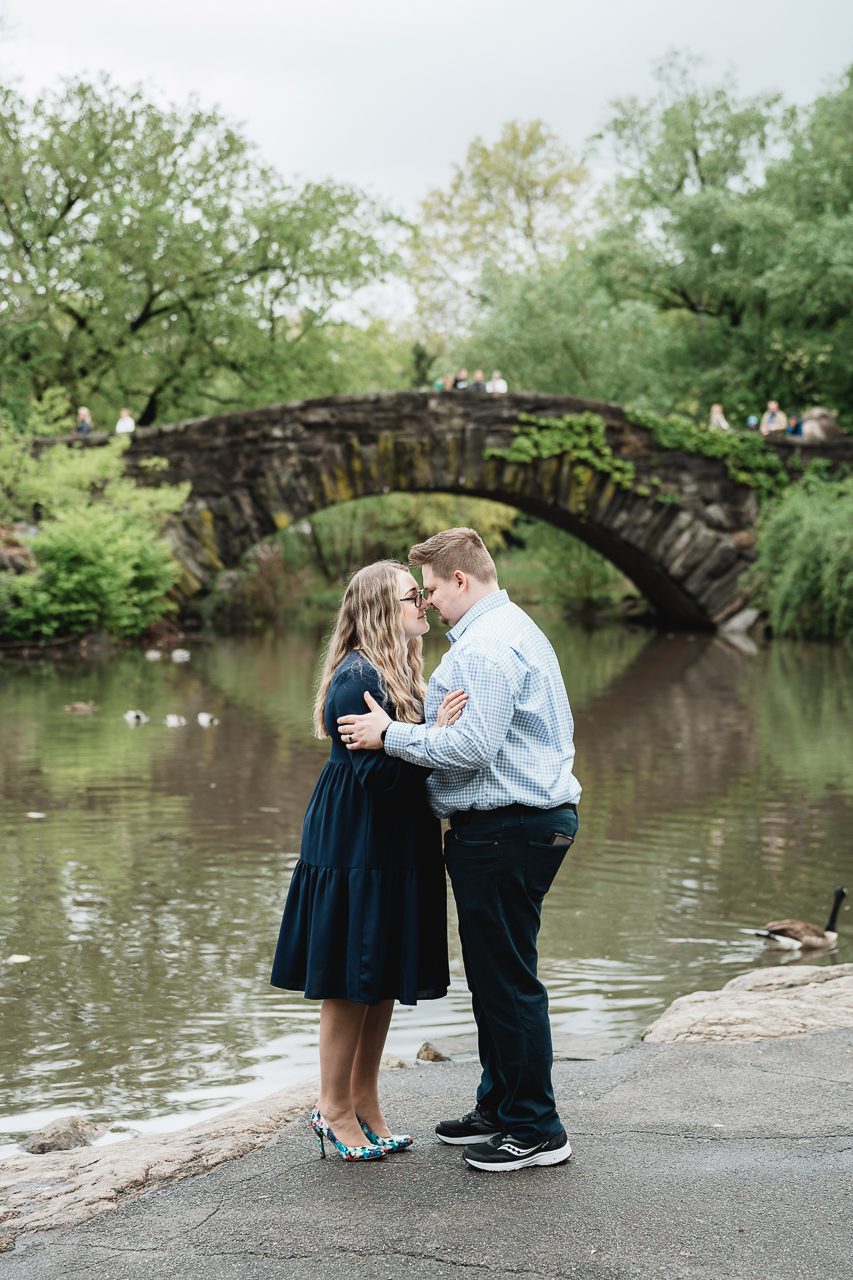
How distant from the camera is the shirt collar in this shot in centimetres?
400

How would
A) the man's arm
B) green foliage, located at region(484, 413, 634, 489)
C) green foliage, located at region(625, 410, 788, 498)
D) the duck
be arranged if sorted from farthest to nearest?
green foliage, located at region(625, 410, 788, 498) < green foliage, located at region(484, 413, 634, 489) < the duck < the man's arm

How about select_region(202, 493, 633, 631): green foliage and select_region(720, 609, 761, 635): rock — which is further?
select_region(202, 493, 633, 631): green foliage

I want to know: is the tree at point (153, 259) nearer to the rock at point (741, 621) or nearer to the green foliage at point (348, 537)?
the green foliage at point (348, 537)

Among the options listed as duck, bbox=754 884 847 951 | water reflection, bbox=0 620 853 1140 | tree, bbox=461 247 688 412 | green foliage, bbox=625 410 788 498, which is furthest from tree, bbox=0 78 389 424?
duck, bbox=754 884 847 951

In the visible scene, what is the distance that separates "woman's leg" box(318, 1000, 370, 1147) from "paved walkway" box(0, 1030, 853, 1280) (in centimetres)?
10

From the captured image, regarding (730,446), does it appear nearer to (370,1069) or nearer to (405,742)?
(370,1069)

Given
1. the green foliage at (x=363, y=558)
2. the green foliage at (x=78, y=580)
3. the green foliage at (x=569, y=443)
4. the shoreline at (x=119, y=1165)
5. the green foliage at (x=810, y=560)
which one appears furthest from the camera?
the green foliage at (x=363, y=558)

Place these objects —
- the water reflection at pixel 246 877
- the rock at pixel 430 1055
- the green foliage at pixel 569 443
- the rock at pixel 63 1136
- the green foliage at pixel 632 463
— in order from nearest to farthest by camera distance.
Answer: the rock at pixel 63 1136 → the rock at pixel 430 1055 → the water reflection at pixel 246 877 → the green foliage at pixel 569 443 → the green foliage at pixel 632 463

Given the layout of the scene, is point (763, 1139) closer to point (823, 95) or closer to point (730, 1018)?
point (730, 1018)

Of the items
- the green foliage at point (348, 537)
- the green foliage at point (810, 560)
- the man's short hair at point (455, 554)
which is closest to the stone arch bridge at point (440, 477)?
the green foliage at point (810, 560)

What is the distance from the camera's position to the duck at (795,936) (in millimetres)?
6863

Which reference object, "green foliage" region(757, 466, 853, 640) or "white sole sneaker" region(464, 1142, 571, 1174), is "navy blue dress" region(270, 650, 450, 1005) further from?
"green foliage" region(757, 466, 853, 640)

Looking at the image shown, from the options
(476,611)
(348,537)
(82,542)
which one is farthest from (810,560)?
(476,611)

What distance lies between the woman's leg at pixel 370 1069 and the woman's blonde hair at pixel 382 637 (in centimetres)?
76
